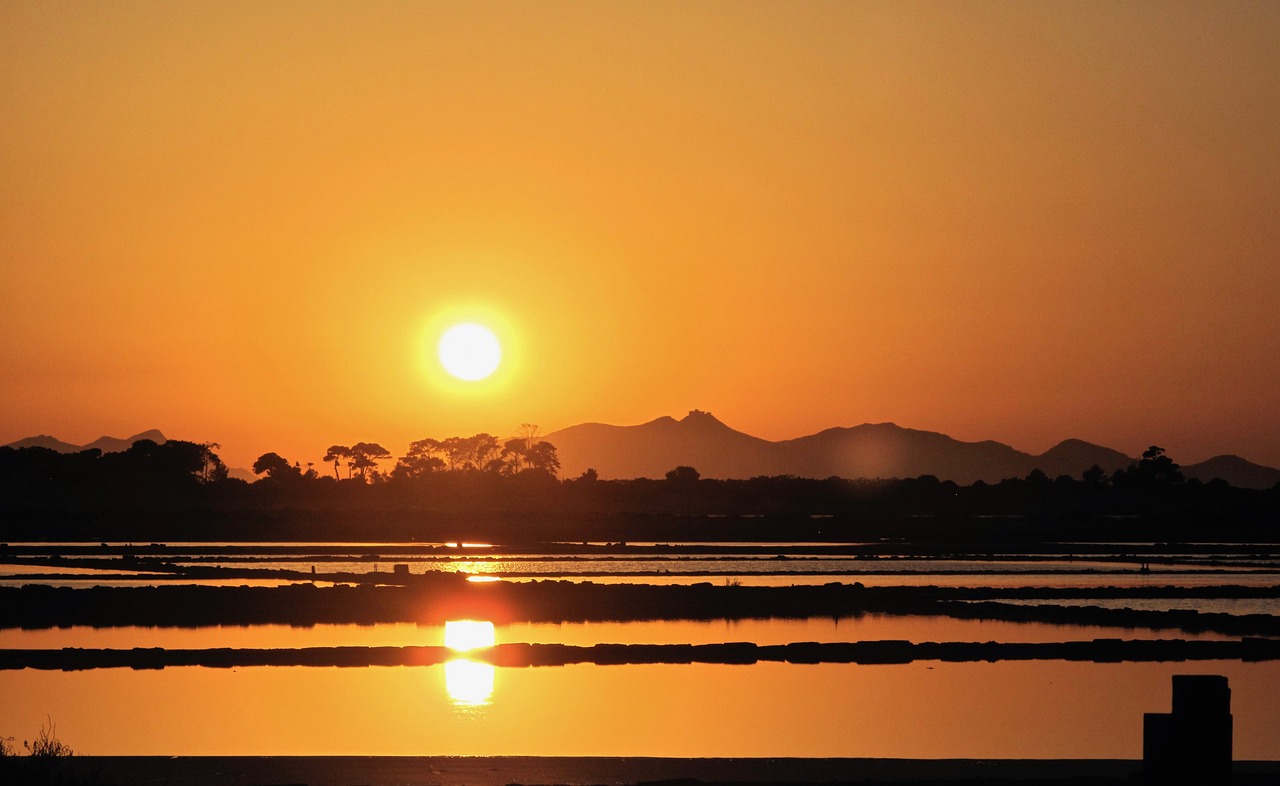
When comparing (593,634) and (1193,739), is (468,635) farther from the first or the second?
(1193,739)

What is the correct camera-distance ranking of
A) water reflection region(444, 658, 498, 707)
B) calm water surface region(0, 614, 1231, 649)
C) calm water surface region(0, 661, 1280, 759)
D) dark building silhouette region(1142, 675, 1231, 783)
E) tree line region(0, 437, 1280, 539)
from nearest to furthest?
dark building silhouette region(1142, 675, 1231, 783), calm water surface region(0, 661, 1280, 759), water reflection region(444, 658, 498, 707), calm water surface region(0, 614, 1231, 649), tree line region(0, 437, 1280, 539)

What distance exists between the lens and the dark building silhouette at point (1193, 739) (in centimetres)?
534

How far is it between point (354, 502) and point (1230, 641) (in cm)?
12765

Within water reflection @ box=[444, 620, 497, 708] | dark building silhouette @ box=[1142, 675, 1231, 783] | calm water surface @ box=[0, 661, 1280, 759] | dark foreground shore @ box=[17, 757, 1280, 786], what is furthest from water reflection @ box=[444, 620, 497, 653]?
dark building silhouette @ box=[1142, 675, 1231, 783]

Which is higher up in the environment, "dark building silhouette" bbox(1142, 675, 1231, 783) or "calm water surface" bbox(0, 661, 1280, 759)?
"dark building silhouette" bbox(1142, 675, 1231, 783)

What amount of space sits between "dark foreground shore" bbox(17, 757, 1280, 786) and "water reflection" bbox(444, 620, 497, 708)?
7.54 m

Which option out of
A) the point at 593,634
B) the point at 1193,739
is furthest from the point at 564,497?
the point at 1193,739

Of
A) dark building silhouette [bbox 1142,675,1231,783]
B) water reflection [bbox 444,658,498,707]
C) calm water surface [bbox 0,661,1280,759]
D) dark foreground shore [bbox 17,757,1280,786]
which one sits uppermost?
dark building silhouette [bbox 1142,675,1231,783]

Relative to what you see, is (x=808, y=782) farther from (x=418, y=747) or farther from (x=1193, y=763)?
(x=1193, y=763)

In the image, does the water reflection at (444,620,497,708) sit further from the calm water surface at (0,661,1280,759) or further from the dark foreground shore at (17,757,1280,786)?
the dark foreground shore at (17,757,1280,786)

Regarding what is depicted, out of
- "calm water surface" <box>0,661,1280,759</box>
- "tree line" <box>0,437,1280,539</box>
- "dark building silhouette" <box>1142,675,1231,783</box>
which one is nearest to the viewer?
"dark building silhouette" <box>1142,675,1231,783</box>

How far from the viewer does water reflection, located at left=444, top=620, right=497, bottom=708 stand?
24.5 meters

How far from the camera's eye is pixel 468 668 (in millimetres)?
27797

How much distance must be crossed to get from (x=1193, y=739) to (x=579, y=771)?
1099cm
